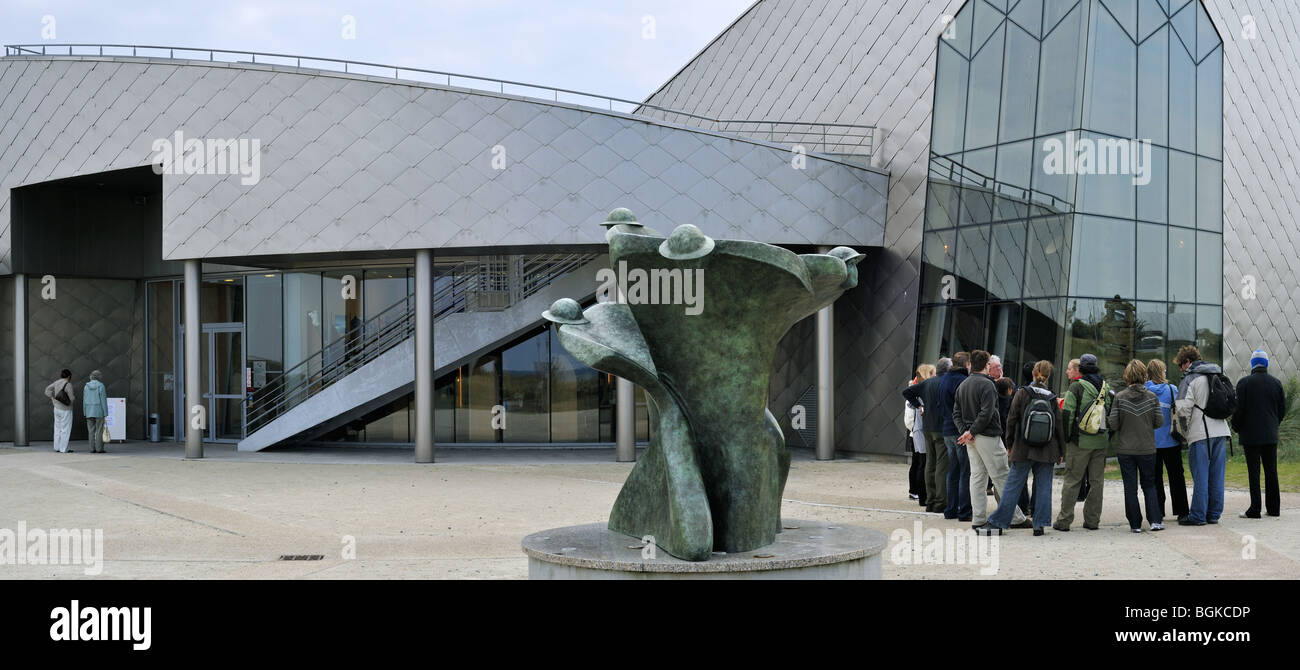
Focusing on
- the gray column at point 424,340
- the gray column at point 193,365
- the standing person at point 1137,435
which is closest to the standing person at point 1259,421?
the standing person at point 1137,435

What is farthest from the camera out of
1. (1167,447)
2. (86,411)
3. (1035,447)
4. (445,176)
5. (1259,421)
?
(86,411)

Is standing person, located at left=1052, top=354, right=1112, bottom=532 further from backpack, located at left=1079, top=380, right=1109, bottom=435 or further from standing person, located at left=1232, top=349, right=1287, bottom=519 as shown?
standing person, located at left=1232, top=349, right=1287, bottom=519

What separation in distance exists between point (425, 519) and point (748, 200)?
371 inches

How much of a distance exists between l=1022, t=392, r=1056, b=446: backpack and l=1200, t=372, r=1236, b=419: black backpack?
1.97m

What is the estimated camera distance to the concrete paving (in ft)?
27.0

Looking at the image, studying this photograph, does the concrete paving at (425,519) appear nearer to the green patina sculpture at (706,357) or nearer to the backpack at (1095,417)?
the backpack at (1095,417)

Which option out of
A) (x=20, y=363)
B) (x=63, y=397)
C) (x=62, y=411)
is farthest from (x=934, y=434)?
(x=20, y=363)

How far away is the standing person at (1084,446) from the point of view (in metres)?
9.91

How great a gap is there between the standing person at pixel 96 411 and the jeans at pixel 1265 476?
1993cm

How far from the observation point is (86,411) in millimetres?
21172

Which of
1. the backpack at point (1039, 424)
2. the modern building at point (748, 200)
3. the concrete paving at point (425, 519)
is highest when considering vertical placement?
the modern building at point (748, 200)

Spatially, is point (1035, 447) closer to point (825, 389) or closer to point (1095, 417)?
point (1095, 417)

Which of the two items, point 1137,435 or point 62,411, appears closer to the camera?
point 1137,435

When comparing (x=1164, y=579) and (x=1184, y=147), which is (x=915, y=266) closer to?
(x=1184, y=147)
